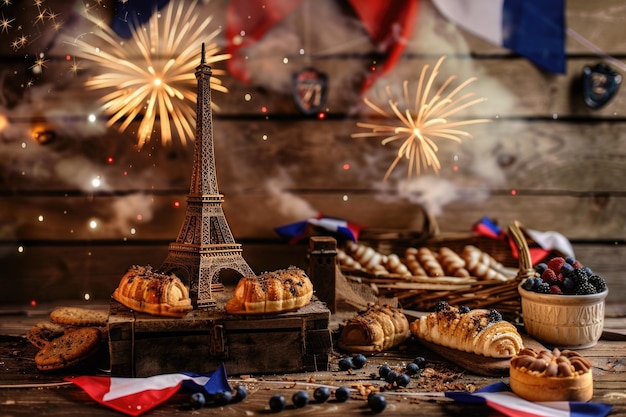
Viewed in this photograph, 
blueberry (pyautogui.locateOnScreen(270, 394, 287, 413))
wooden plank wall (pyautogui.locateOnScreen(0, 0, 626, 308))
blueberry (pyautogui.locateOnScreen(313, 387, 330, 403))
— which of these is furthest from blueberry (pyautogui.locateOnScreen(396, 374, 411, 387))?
wooden plank wall (pyautogui.locateOnScreen(0, 0, 626, 308))

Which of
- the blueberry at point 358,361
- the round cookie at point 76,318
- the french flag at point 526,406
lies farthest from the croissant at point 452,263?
the round cookie at point 76,318

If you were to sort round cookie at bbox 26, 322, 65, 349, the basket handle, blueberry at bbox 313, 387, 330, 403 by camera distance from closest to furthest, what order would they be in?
blueberry at bbox 313, 387, 330, 403 < round cookie at bbox 26, 322, 65, 349 < the basket handle

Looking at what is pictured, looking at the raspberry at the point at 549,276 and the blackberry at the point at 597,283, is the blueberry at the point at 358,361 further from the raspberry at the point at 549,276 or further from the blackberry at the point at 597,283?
the blackberry at the point at 597,283

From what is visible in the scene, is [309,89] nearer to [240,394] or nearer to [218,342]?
[218,342]

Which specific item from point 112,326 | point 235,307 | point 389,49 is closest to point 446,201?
point 389,49

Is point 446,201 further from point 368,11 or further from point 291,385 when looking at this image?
Result: point 291,385

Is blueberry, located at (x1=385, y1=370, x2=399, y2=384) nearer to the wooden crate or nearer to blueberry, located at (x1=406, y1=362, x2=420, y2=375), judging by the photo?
blueberry, located at (x1=406, y1=362, x2=420, y2=375)
